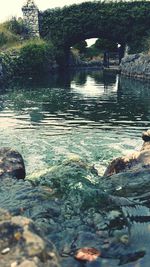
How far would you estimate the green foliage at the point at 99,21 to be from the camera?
2446 inches

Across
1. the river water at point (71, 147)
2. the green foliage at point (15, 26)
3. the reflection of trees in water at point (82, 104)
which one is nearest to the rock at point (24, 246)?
the river water at point (71, 147)

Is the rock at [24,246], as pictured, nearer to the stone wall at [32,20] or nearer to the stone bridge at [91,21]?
the stone bridge at [91,21]

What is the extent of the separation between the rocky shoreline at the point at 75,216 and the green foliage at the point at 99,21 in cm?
5482

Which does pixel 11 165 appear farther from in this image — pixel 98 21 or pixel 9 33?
pixel 98 21

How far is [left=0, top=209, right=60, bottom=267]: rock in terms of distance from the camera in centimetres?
443

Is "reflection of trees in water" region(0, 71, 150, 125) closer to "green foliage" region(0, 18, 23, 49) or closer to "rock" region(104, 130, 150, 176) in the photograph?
"rock" region(104, 130, 150, 176)

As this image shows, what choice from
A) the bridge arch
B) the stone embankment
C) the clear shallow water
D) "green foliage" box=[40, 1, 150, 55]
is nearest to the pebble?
the clear shallow water

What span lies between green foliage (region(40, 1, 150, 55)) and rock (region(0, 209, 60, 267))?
5913 cm

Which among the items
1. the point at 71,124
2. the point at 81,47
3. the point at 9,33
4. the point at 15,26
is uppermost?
the point at 15,26

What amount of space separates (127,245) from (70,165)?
433 centimetres

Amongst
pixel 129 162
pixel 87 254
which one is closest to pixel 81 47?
pixel 129 162

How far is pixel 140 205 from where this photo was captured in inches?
294

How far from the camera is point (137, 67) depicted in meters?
49.6

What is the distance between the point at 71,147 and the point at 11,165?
497 centimetres
